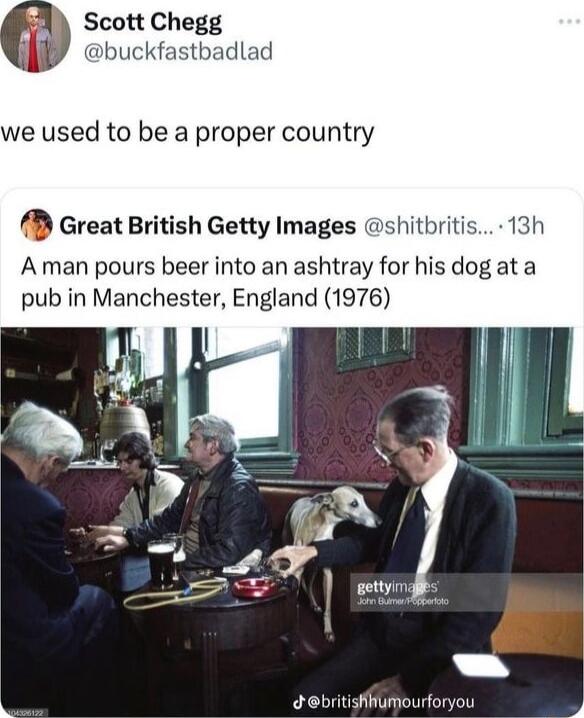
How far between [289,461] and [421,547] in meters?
0.34

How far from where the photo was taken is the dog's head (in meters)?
0.79

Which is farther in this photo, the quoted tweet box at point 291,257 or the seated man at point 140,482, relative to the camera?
the seated man at point 140,482

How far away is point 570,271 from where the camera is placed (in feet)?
2.08

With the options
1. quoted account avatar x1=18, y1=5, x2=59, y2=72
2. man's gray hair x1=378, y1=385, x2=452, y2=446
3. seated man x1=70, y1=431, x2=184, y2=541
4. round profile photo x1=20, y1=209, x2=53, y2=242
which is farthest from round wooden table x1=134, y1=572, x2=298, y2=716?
quoted account avatar x1=18, y1=5, x2=59, y2=72

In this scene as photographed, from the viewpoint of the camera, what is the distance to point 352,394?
0.85m

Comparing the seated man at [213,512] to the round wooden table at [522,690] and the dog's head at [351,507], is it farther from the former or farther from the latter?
the round wooden table at [522,690]

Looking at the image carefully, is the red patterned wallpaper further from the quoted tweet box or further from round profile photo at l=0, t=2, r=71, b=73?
round profile photo at l=0, t=2, r=71, b=73

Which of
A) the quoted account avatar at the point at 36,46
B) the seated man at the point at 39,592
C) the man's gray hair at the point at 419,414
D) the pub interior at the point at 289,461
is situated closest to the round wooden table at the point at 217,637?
the pub interior at the point at 289,461

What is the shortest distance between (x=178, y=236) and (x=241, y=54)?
0.98 feet

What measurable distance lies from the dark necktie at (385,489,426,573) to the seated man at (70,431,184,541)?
54 cm

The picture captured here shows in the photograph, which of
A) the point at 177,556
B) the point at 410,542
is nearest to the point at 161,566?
the point at 177,556

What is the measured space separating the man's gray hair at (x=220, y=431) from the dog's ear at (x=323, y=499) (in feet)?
0.69

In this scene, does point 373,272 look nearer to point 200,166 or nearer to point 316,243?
point 316,243

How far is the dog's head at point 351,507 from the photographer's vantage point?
0.79m
